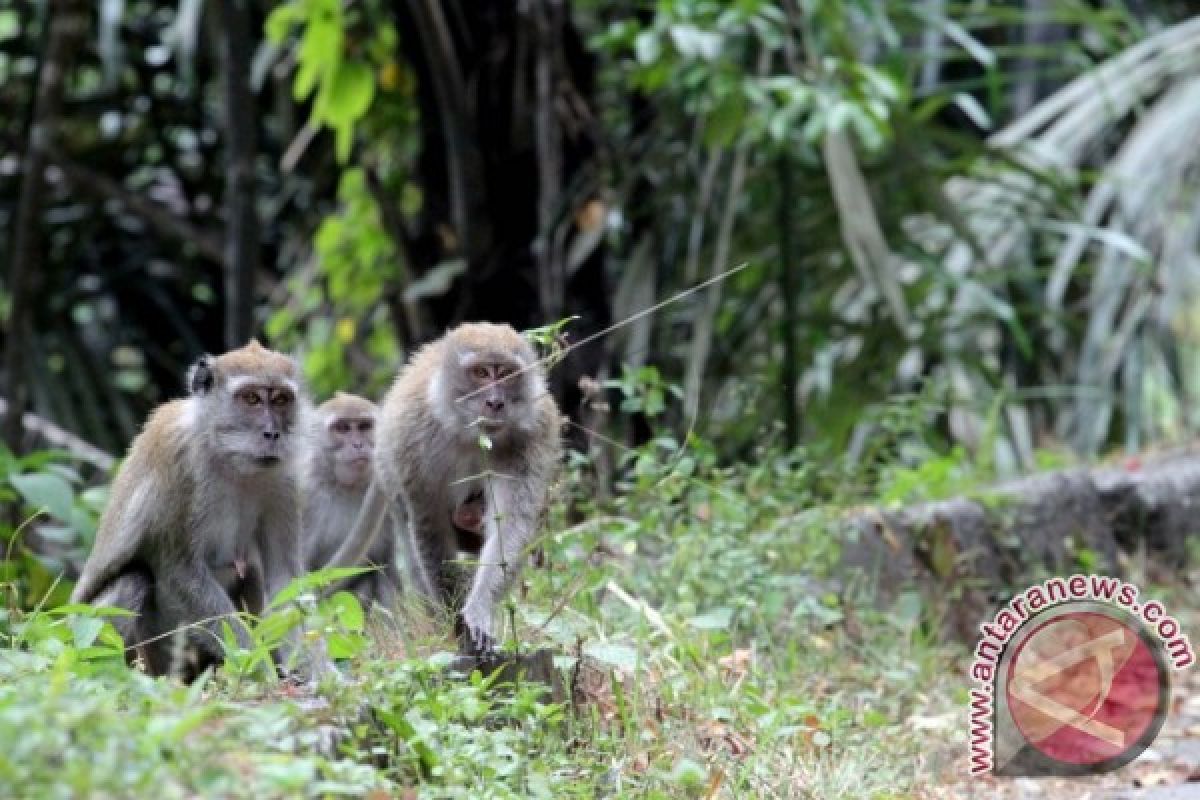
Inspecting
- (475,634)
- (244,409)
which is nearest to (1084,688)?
(475,634)

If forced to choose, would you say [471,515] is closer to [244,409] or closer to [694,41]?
[244,409]

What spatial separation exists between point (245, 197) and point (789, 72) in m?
2.71

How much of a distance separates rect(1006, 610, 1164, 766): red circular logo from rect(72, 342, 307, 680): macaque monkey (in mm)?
2449

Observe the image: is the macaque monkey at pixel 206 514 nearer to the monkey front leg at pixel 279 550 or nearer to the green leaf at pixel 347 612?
the monkey front leg at pixel 279 550

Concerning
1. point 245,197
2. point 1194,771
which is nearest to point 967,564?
point 1194,771

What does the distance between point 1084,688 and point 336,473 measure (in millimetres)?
2829

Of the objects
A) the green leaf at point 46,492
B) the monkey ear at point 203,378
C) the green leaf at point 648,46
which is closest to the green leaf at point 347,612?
the monkey ear at point 203,378

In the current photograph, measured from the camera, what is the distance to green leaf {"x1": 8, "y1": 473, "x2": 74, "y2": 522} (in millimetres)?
6125

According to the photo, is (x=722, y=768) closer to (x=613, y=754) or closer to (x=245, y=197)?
(x=613, y=754)

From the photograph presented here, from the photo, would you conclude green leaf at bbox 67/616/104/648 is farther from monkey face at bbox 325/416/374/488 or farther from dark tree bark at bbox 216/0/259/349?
dark tree bark at bbox 216/0/259/349

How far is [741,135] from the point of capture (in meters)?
8.80

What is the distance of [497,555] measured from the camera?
5301mm

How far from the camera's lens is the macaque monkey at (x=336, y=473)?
685 cm

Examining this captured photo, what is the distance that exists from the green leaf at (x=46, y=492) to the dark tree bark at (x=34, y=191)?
1424mm
